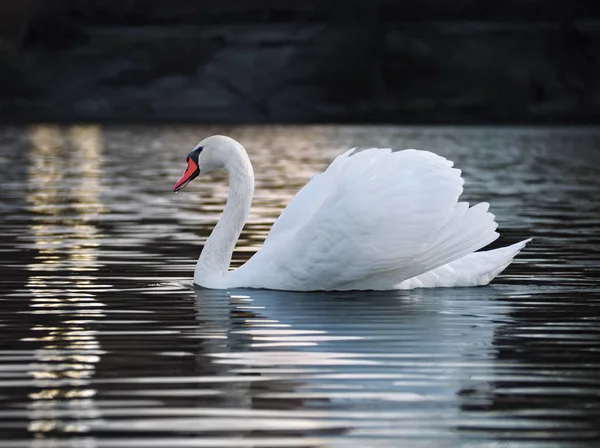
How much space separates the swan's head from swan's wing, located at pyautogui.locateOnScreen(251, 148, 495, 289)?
1218mm

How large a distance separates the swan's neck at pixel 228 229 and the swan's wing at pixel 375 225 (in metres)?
0.71

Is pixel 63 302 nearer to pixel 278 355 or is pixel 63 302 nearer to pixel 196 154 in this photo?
pixel 196 154

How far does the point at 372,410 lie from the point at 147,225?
14.8m

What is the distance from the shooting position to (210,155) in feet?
54.3

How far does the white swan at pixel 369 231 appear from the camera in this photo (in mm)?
15156

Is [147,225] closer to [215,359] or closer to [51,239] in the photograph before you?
[51,239]

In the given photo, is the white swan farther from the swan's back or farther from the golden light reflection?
the golden light reflection

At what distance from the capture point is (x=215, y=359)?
39.6 feet

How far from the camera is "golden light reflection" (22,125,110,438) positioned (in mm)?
10672

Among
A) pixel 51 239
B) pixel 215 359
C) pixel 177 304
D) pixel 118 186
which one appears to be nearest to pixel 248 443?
pixel 215 359

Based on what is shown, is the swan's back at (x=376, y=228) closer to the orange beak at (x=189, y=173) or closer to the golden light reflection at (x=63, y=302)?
the orange beak at (x=189, y=173)

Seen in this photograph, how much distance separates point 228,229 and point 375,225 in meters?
1.82

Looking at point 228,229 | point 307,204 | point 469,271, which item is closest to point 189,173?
point 228,229

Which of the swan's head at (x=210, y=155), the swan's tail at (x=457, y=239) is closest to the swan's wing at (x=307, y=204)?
the swan's head at (x=210, y=155)
